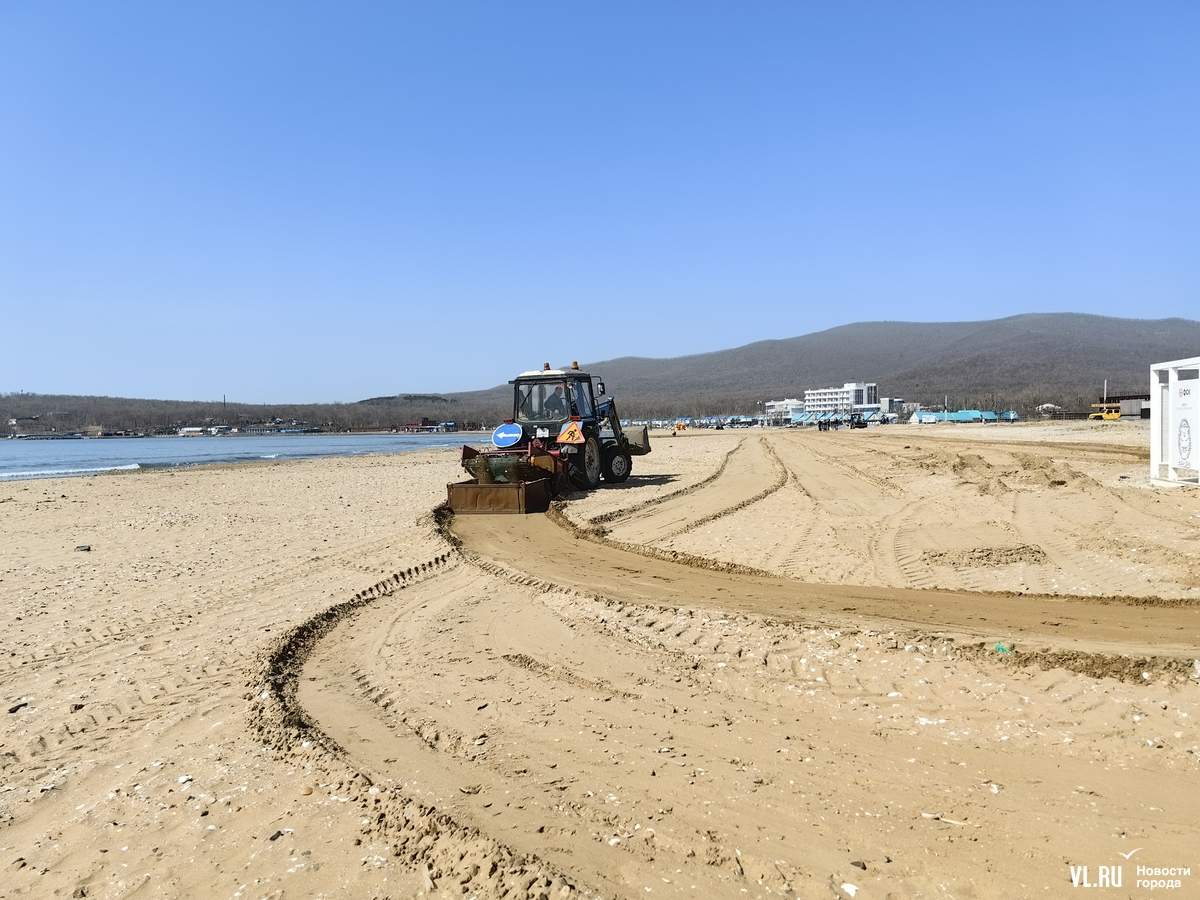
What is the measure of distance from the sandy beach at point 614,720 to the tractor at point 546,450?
3.77 meters

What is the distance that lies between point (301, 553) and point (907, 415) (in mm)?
130382

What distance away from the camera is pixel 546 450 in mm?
15609

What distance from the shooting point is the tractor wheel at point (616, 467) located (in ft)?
59.0

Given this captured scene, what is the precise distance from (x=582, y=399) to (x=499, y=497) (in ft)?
12.3

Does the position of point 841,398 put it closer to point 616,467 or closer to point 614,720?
point 616,467

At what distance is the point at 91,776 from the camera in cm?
408

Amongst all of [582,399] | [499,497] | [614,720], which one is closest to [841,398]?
[582,399]

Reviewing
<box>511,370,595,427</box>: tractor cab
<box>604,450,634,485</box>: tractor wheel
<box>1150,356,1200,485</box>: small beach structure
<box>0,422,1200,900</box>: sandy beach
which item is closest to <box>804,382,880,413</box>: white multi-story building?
<box>604,450,634,485</box>: tractor wheel

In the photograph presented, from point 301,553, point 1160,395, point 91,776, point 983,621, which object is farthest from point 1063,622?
point 1160,395

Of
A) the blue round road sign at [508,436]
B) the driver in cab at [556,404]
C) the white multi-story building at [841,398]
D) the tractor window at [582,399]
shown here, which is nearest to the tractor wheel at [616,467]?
the tractor window at [582,399]

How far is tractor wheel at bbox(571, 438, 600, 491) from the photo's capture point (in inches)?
645

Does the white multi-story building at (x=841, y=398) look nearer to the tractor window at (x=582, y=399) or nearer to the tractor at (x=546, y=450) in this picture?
the tractor at (x=546, y=450)

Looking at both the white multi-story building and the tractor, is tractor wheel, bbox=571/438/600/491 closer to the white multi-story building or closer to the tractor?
the tractor

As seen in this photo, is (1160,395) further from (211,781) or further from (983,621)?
(211,781)
